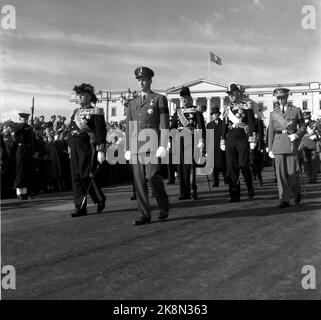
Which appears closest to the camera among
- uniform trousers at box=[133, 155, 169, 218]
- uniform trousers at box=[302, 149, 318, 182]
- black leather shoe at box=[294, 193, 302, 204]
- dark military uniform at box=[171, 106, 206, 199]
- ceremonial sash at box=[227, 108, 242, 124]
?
uniform trousers at box=[133, 155, 169, 218]

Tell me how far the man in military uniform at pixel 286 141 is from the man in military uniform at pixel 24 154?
6.06m

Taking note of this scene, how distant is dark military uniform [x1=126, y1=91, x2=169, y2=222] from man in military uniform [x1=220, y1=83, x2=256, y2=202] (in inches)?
103

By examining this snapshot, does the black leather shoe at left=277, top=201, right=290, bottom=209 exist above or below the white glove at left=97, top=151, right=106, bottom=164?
below

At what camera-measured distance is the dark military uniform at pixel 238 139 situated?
8586 millimetres

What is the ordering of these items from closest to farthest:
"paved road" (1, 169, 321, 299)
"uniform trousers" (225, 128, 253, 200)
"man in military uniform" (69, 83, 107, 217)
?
"paved road" (1, 169, 321, 299), "man in military uniform" (69, 83, 107, 217), "uniform trousers" (225, 128, 253, 200)

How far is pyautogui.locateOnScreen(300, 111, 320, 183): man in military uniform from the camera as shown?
44.9ft

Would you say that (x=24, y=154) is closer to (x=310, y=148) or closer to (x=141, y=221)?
(x=141, y=221)

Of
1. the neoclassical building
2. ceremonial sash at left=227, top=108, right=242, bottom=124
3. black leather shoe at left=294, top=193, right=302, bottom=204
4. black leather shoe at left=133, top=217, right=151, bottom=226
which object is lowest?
black leather shoe at left=133, top=217, right=151, bottom=226

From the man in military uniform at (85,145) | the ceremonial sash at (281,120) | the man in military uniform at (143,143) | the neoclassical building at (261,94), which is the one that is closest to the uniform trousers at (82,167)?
the man in military uniform at (85,145)

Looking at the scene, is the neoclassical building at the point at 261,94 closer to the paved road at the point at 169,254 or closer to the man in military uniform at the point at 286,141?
the man in military uniform at the point at 286,141

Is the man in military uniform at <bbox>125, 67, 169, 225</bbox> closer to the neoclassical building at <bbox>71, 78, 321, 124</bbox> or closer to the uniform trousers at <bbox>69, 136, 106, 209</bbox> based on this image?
the uniform trousers at <bbox>69, 136, 106, 209</bbox>

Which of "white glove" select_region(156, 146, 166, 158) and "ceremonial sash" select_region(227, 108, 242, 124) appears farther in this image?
"ceremonial sash" select_region(227, 108, 242, 124)

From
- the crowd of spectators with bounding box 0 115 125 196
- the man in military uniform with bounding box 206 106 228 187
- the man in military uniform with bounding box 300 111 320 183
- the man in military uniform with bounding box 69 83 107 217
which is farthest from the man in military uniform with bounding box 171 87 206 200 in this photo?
the man in military uniform with bounding box 300 111 320 183

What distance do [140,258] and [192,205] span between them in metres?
3.77
